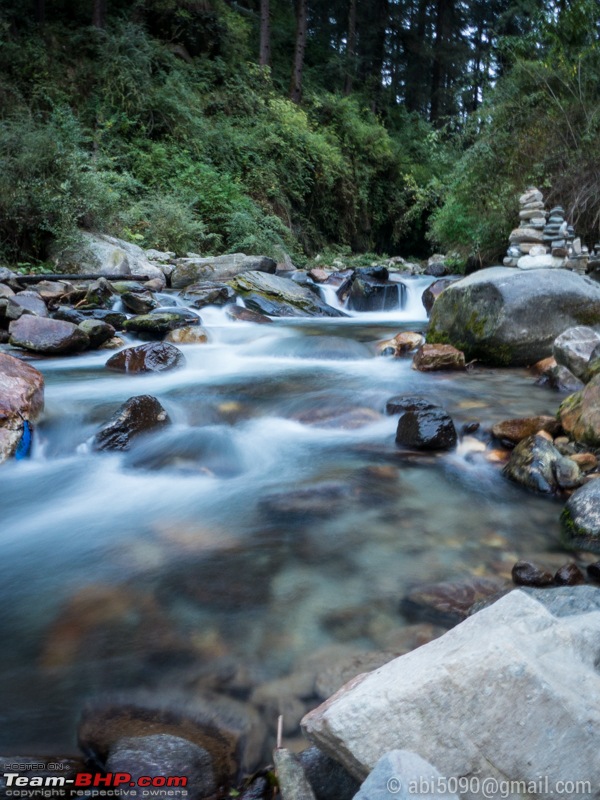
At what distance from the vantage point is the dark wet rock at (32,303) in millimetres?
7633

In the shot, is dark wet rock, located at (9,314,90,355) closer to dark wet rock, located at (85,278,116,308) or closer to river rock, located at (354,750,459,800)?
dark wet rock, located at (85,278,116,308)

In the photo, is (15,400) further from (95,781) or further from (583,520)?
(583,520)

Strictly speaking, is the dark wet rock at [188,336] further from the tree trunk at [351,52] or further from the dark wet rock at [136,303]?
the tree trunk at [351,52]

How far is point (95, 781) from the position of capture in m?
1.64

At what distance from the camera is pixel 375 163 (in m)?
23.7

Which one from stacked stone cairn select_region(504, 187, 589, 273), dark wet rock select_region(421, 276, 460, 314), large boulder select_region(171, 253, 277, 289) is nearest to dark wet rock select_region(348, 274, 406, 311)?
dark wet rock select_region(421, 276, 460, 314)

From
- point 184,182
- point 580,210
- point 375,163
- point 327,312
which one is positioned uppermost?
point 375,163

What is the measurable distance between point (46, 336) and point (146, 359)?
4.90 ft

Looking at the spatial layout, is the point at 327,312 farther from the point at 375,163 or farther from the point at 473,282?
the point at 375,163

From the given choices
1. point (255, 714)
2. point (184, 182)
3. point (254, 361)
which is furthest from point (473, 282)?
point (184, 182)

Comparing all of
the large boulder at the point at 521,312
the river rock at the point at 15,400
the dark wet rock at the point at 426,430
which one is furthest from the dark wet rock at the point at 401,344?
the river rock at the point at 15,400

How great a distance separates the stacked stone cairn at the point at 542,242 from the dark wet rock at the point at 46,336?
829 cm

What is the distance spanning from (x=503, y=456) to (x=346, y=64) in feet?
88.0

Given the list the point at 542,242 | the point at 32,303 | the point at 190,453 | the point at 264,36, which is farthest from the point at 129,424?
the point at 264,36
